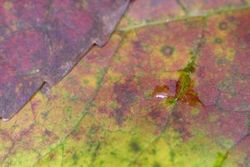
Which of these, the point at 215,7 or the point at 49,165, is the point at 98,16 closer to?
the point at 215,7

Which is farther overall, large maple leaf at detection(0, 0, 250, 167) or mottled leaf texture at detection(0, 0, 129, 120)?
mottled leaf texture at detection(0, 0, 129, 120)

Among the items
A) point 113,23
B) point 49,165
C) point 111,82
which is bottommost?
point 49,165

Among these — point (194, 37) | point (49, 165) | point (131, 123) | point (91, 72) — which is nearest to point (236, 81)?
point (194, 37)

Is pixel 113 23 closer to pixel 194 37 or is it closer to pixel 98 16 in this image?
pixel 98 16

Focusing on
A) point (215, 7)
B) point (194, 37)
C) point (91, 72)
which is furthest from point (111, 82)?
point (215, 7)

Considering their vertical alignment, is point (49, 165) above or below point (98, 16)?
below

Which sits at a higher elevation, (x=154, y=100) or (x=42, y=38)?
(x=42, y=38)

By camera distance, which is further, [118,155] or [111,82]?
[111,82]

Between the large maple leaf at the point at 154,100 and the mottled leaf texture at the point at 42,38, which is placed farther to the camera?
the mottled leaf texture at the point at 42,38
